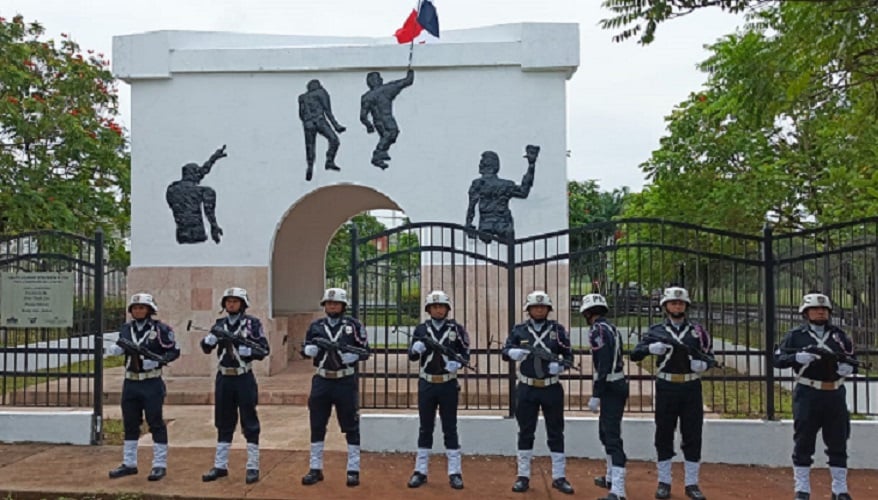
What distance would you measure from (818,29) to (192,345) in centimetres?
1001

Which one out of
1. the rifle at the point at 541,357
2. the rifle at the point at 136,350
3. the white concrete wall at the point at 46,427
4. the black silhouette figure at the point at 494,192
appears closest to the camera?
the rifle at the point at 541,357

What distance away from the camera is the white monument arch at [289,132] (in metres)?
11.8

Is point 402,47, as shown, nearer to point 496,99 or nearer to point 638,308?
point 496,99

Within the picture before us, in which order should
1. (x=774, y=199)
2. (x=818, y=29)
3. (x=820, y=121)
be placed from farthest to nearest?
(x=774, y=199) → (x=820, y=121) → (x=818, y=29)

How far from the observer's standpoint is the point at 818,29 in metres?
6.37

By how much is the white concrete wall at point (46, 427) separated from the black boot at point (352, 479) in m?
3.55

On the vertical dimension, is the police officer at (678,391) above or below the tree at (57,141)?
below

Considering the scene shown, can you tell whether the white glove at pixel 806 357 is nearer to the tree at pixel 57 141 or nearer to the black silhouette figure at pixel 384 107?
the black silhouette figure at pixel 384 107

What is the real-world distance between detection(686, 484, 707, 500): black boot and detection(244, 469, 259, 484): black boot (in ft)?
13.3

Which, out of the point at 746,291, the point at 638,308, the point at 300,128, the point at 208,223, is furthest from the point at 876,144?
the point at 208,223

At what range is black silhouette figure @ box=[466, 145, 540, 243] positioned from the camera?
11.6m

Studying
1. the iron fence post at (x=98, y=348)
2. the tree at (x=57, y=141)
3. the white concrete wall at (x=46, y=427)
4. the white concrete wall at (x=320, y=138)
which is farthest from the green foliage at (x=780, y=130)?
the tree at (x=57, y=141)

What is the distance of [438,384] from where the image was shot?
7.52 metres

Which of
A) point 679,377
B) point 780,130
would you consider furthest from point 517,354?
point 780,130
